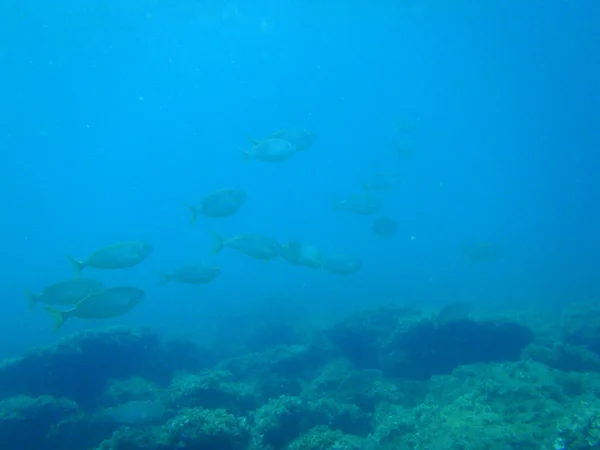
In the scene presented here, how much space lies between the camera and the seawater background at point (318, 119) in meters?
30.3

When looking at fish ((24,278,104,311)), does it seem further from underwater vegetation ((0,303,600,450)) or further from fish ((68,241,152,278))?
underwater vegetation ((0,303,600,450))

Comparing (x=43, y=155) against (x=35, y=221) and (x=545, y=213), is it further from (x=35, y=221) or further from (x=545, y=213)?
(x=545, y=213)

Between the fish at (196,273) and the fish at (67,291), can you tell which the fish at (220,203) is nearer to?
the fish at (196,273)

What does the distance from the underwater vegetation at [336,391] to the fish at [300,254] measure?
7.31 ft

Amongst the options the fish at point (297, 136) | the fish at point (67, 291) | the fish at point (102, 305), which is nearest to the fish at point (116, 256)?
the fish at point (67, 291)

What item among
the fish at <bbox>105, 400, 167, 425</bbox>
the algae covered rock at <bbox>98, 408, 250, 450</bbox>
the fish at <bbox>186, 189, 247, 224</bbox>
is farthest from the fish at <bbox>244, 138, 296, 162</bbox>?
the algae covered rock at <bbox>98, 408, 250, 450</bbox>

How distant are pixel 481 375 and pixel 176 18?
39.1m

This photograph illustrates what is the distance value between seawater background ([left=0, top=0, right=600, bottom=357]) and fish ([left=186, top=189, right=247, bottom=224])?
12046 mm

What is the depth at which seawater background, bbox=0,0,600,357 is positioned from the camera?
30.3 metres

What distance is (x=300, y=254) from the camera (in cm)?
877

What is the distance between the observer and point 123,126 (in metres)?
95.2

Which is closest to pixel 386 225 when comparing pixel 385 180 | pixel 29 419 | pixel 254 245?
pixel 385 180

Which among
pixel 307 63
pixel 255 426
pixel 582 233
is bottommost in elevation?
pixel 255 426

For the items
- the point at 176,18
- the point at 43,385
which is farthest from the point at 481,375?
the point at 176,18
